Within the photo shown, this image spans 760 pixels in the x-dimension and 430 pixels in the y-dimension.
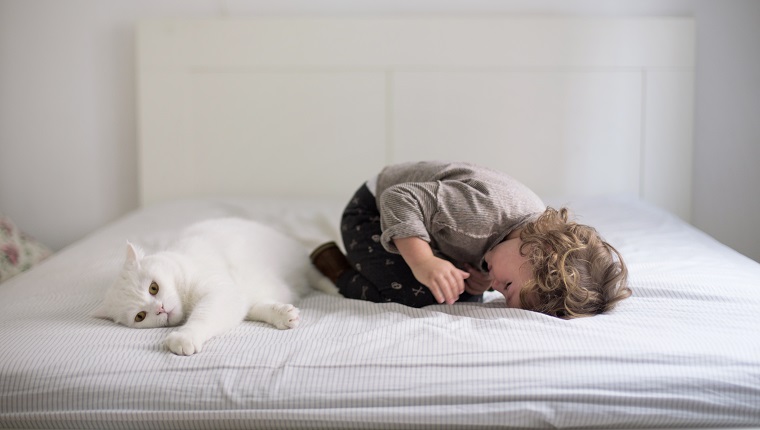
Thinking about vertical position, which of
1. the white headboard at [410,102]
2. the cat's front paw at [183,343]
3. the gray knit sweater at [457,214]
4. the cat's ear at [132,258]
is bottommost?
the cat's front paw at [183,343]

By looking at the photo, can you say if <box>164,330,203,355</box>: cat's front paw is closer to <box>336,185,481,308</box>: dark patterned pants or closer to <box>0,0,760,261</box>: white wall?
<box>336,185,481,308</box>: dark patterned pants

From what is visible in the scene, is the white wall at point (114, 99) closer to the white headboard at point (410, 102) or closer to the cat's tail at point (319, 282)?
the white headboard at point (410, 102)

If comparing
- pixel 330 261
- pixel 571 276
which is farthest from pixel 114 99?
pixel 571 276

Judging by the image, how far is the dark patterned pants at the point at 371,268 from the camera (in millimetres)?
1632

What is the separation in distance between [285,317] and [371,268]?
1.13 feet

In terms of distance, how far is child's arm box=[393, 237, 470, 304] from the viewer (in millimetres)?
1414

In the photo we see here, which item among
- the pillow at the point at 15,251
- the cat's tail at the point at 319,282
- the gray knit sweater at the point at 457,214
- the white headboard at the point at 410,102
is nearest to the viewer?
the gray knit sweater at the point at 457,214

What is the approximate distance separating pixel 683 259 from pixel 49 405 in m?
1.40

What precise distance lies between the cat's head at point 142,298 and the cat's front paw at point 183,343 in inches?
6.5

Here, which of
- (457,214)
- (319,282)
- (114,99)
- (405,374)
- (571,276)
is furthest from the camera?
(114,99)

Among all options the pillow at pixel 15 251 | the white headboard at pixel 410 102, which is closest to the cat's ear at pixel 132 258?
the pillow at pixel 15 251

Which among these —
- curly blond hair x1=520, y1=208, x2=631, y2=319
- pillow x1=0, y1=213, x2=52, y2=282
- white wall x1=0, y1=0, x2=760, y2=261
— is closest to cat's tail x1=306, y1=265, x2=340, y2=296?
curly blond hair x1=520, y1=208, x2=631, y2=319

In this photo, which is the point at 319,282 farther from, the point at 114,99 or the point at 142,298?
the point at 114,99

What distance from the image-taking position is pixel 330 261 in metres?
1.87
